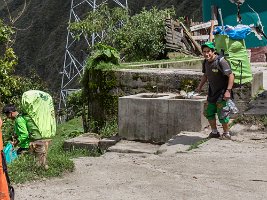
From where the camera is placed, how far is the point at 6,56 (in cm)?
1371

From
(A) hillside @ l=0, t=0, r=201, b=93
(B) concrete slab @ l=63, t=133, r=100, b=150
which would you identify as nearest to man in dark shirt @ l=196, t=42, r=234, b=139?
(B) concrete slab @ l=63, t=133, r=100, b=150

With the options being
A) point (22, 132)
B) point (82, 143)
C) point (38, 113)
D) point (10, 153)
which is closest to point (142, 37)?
point (82, 143)

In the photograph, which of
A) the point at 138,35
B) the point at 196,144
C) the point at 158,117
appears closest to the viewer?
the point at 196,144

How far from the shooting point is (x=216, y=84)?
8.34 metres

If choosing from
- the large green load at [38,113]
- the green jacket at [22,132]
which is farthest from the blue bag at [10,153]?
the large green load at [38,113]

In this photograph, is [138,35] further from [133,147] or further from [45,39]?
[45,39]

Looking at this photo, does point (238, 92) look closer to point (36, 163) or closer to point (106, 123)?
point (106, 123)

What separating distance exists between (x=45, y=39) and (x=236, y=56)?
142 ft

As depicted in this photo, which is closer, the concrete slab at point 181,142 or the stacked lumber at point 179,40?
the concrete slab at point 181,142

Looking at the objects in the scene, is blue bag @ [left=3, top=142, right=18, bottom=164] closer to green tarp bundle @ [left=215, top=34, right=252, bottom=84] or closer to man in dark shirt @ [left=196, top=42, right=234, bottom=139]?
man in dark shirt @ [left=196, top=42, right=234, bottom=139]

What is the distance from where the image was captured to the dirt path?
5.90 m

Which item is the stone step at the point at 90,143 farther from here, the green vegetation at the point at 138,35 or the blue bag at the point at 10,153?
the green vegetation at the point at 138,35

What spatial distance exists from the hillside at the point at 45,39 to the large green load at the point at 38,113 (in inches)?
1436

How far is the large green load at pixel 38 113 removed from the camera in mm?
6852
